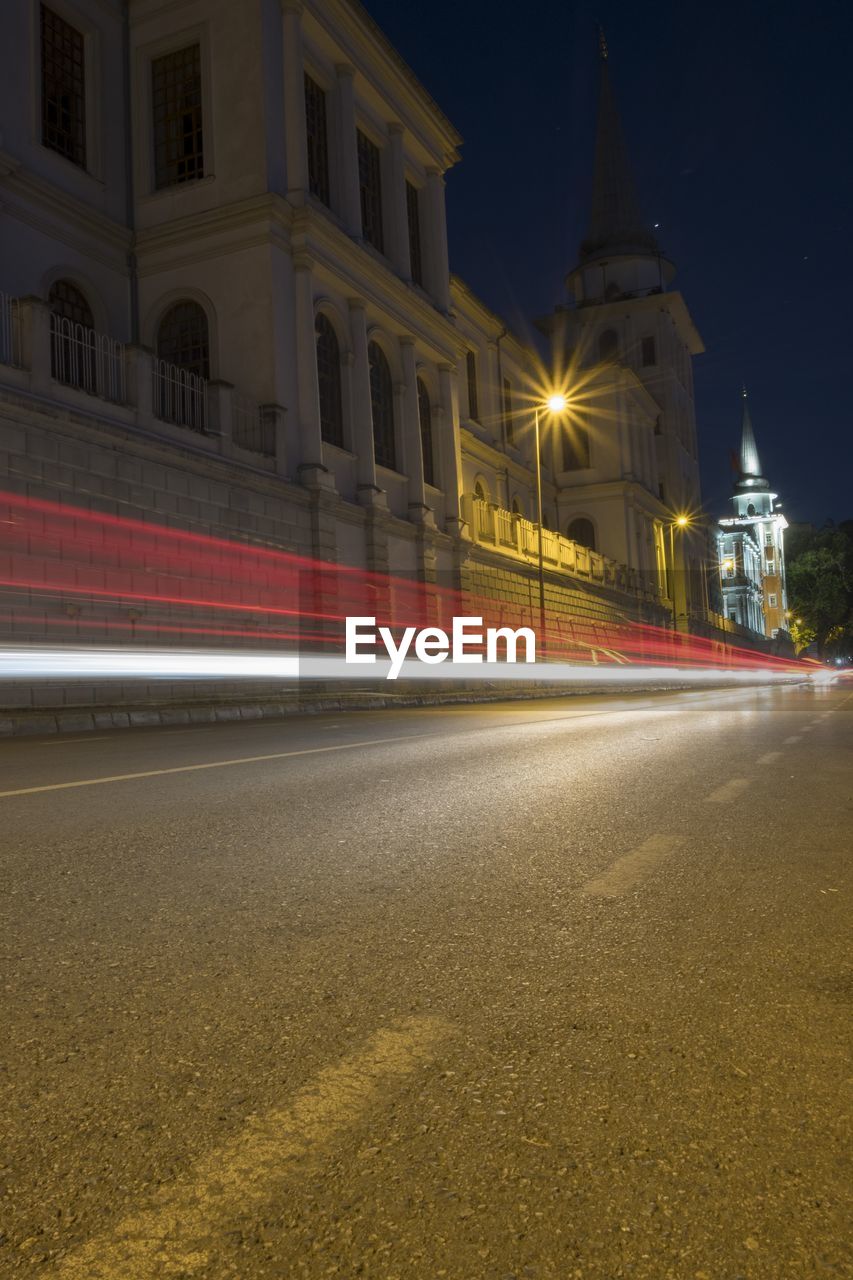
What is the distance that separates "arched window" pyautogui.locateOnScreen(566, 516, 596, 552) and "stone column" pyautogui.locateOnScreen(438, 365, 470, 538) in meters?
28.6

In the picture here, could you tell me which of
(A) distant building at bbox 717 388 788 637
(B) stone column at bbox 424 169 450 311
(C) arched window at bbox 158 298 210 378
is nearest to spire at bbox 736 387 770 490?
(A) distant building at bbox 717 388 788 637

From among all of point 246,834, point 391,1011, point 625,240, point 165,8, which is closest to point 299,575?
point 165,8

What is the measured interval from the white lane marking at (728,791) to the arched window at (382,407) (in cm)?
2840

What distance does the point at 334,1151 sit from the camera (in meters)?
1.76

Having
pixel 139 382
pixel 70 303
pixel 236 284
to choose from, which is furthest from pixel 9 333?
pixel 236 284

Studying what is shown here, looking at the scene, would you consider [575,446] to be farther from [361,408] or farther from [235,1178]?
[235,1178]

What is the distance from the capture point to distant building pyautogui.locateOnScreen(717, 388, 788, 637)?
424 feet

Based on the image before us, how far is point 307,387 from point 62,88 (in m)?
9.83

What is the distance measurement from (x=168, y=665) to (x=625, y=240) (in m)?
72.0

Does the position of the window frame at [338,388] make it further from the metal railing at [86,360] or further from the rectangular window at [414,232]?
the metal railing at [86,360]

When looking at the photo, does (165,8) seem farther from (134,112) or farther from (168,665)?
(168,665)

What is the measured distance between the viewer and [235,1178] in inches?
65.9

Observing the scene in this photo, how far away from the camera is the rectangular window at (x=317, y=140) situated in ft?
106

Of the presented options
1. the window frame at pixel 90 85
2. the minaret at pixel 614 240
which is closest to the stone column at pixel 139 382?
the window frame at pixel 90 85
